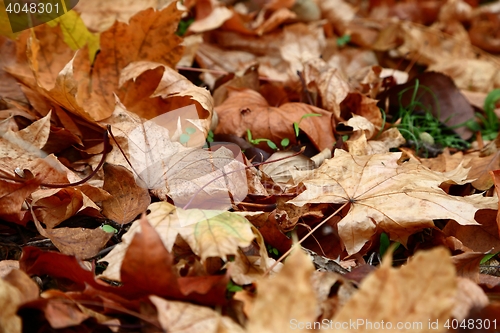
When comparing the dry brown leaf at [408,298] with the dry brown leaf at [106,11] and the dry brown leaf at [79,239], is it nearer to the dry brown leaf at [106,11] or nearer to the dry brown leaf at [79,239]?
the dry brown leaf at [79,239]

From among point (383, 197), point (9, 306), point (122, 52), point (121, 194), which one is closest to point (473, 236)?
point (383, 197)

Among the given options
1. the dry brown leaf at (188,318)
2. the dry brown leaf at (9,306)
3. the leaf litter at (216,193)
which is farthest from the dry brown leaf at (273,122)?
the dry brown leaf at (9,306)

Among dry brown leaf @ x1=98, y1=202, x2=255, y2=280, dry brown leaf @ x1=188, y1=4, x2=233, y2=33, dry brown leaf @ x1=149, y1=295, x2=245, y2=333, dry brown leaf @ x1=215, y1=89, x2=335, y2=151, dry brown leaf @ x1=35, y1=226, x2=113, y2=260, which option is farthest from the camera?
dry brown leaf @ x1=188, y1=4, x2=233, y2=33

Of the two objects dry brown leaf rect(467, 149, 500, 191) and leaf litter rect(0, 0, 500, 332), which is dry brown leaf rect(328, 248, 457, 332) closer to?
leaf litter rect(0, 0, 500, 332)

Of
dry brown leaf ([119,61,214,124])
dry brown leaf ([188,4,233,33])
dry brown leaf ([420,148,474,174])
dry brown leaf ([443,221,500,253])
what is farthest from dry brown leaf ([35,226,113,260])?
dry brown leaf ([188,4,233,33])

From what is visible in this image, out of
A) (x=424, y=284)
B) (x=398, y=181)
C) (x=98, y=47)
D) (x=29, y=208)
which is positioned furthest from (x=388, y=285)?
(x=98, y=47)

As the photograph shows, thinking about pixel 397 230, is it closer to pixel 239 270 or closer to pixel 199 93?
pixel 239 270

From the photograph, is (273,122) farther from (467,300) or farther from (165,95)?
(467,300)
